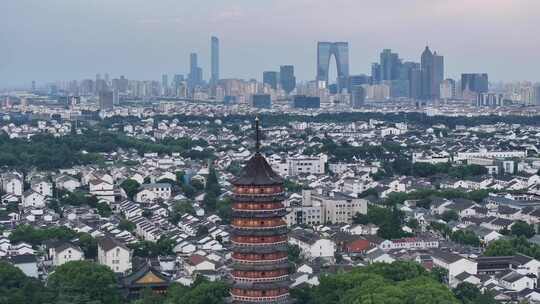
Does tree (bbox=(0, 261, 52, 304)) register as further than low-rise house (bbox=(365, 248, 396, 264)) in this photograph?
No

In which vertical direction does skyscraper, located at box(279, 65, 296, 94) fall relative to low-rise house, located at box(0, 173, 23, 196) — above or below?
above

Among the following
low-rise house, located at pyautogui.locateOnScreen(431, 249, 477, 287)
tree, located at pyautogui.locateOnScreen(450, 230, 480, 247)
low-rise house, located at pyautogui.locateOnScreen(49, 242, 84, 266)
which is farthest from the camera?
tree, located at pyautogui.locateOnScreen(450, 230, 480, 247)

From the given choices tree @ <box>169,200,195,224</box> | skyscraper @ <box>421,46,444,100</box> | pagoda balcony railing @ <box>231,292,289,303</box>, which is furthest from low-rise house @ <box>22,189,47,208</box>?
skyscraper @ <box>421,46,444,100</box>

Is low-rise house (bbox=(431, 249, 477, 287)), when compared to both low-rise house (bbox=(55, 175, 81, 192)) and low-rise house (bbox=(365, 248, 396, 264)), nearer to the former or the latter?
low-rise house (bbox=(365, 248, 396, 264))

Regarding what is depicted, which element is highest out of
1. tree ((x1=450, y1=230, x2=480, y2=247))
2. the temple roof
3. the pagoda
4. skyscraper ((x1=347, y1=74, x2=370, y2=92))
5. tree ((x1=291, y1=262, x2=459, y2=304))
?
skyscraper ((x1=347, y1=74, x2=370, y2=92))

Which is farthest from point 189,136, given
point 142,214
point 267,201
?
point 267,201

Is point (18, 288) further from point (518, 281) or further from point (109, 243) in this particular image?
point (518, 281)

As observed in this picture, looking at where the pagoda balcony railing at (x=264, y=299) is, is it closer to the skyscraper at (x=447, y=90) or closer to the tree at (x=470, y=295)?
the tree at (x=470, y=295)

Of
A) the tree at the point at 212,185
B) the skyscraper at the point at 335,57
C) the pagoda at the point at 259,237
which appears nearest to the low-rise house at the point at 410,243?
the pagoda at the point at 259,237
